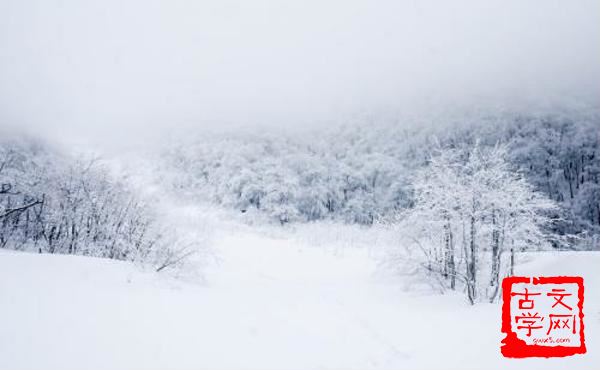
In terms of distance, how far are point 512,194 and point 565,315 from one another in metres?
4.30

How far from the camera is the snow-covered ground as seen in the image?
4992mm

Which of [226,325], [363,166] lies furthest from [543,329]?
[363,166]

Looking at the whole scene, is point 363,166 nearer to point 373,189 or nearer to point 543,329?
point 373,189

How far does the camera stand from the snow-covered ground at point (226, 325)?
4992 millimetres

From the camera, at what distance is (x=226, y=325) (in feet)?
22.9

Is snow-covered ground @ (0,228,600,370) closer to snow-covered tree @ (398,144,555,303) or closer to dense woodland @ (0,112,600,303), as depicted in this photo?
snow-covered tree @ (398,144,555,303)

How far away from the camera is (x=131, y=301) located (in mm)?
6957

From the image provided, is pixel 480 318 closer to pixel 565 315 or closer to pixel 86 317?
pixel 565 315

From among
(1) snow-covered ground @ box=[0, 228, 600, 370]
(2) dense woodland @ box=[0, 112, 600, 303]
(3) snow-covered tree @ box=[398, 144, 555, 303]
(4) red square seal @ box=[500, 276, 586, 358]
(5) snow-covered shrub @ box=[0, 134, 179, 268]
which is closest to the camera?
(1) snow-covered ground @ box=[0, 228, 600, 370]

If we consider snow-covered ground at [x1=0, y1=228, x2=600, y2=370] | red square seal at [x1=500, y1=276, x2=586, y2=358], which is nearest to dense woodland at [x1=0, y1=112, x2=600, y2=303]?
snow-covered ground at [x1=0, y1=228, x2=600, y2=370]

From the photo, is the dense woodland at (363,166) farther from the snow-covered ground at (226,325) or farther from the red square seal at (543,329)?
the red square seal at (543,329)

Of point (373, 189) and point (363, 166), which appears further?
point (363, 166)

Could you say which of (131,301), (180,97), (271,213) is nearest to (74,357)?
(131,301)

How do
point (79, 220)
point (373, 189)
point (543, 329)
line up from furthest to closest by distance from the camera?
point (373, 189) < point (79, 220) < point (543, 329)
